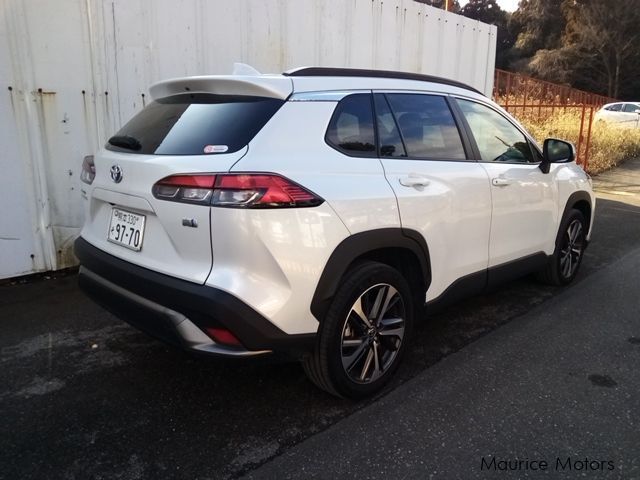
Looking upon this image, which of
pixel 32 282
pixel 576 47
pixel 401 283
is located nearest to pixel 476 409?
pixel 401 283

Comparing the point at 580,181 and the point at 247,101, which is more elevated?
the point at 247,101

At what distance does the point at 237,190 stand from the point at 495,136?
2.34m

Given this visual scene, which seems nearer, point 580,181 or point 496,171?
point 496,171

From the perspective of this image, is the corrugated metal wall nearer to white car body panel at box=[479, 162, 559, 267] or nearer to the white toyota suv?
the white toyota suv

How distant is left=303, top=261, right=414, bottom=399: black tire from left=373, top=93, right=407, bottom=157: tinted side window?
0.66 metres

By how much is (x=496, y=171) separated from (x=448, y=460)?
6.64 feet

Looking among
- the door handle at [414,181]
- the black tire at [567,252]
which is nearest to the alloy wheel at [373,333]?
the door handle at [414,181]

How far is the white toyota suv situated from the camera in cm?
243

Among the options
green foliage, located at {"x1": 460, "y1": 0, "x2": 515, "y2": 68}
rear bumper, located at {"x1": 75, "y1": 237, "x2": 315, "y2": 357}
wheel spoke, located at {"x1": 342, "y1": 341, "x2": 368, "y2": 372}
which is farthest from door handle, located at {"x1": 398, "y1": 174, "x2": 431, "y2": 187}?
green foliage, located at {"x1": 460, "y1": 0, "x2": 515, "y2": 68}

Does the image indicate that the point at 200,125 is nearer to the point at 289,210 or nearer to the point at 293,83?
the point at 293,83

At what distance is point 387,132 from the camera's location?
314cm

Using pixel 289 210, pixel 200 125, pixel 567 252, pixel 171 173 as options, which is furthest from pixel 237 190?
pixel 567 252

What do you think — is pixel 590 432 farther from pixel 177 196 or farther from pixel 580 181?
pixel 580 181

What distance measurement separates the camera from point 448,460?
2.55 metres
